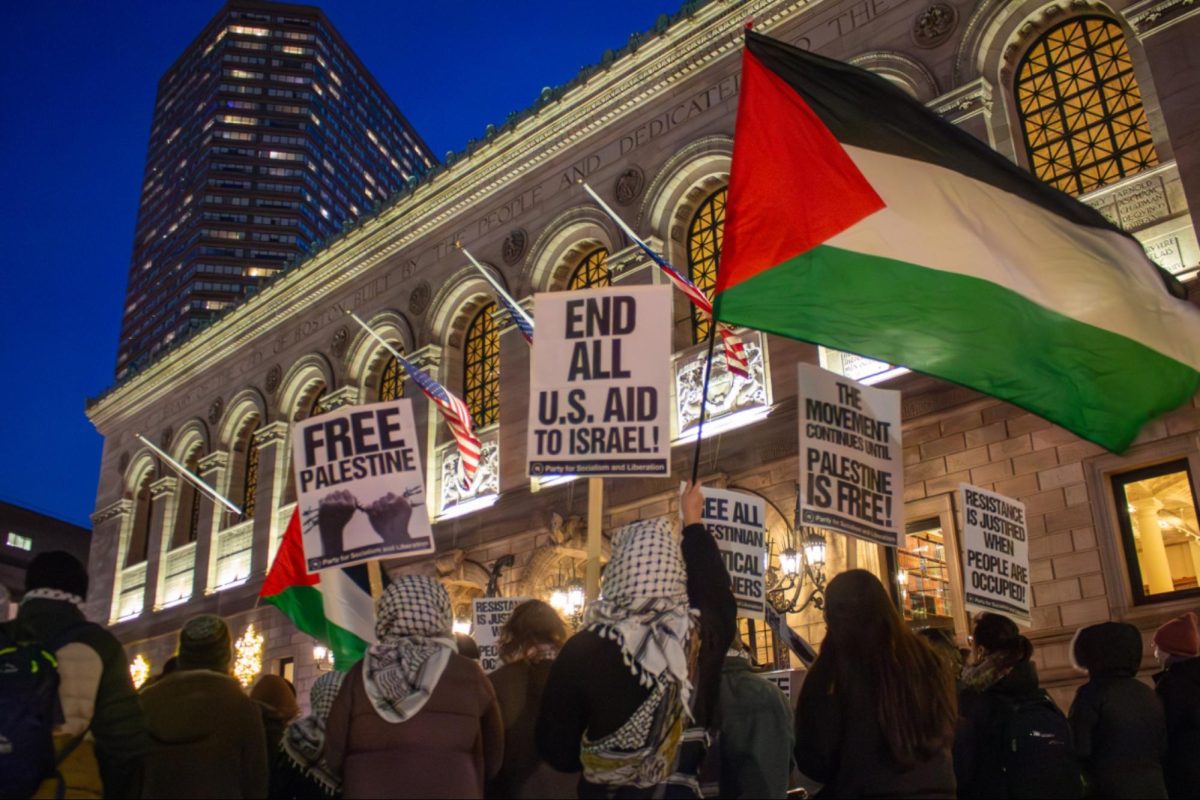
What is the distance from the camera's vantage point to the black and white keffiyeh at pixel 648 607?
3662mm

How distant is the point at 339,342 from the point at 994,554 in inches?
670

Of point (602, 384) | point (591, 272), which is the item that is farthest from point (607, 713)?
point (591, 272)

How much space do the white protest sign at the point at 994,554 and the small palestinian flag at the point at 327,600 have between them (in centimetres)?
521

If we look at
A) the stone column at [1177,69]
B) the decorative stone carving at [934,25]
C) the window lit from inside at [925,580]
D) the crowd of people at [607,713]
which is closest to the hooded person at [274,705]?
the crowd of people at [607,713]

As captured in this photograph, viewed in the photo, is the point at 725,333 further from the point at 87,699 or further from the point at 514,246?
the point at 87,699

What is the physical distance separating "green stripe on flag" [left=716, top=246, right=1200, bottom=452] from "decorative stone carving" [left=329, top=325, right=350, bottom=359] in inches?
680

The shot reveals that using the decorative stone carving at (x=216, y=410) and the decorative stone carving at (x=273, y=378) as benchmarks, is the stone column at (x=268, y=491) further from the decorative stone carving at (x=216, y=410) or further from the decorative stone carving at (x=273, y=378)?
the decorative stone carving at (x=216, y=410)

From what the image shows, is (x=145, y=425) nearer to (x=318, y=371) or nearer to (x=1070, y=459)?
(x=318, y=371)

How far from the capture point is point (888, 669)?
3.84m

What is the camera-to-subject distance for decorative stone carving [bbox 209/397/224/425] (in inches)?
1032

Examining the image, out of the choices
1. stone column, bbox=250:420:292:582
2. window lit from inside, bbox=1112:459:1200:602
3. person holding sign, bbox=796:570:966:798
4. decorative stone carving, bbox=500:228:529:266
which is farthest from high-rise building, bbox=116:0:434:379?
person holding sign, bbox=796:570:966:798

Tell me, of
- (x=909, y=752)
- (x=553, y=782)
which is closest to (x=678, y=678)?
(x=909, y=752)

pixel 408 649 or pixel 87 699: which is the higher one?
pixel 408 649

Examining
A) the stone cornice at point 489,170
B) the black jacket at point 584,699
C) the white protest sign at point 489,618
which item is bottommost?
the black jacket at point 584,699
